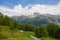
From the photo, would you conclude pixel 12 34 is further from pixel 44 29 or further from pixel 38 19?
pixel 44 29

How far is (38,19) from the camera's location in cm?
1145

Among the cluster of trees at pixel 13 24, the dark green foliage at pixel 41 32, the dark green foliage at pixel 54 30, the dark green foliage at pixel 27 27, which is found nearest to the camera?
the dark green foliage at pixel 54 30

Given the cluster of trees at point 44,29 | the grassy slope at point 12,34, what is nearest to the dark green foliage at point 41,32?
the cluster of trees at point 44,29

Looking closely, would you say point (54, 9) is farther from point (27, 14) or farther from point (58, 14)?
point (27, 14)

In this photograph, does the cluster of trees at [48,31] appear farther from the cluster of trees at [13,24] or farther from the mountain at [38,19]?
the cluster of trees at [13,24]

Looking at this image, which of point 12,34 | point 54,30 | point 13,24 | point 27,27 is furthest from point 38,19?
point 13,24

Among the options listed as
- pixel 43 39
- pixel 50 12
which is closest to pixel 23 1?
pixel 50 12

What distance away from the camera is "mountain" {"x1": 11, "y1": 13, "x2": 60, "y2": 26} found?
11426mm

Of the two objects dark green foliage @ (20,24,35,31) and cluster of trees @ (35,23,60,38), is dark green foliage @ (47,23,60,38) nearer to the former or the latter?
cluster of trees @ (35,23,60,38)

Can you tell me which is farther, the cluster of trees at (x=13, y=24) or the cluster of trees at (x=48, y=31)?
the cluster of trees at (x=13, y=24)

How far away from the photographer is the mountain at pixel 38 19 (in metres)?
11.4

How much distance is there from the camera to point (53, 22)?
11.7 metres

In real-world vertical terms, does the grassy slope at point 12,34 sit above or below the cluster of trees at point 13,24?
below

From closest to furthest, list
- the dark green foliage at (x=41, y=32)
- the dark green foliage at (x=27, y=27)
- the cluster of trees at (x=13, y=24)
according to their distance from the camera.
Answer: the dark green foliage at (x=41, y=32)
the dark green foliage at (x=27, y=27)
the cluster of trees at (x=13, y=24)
